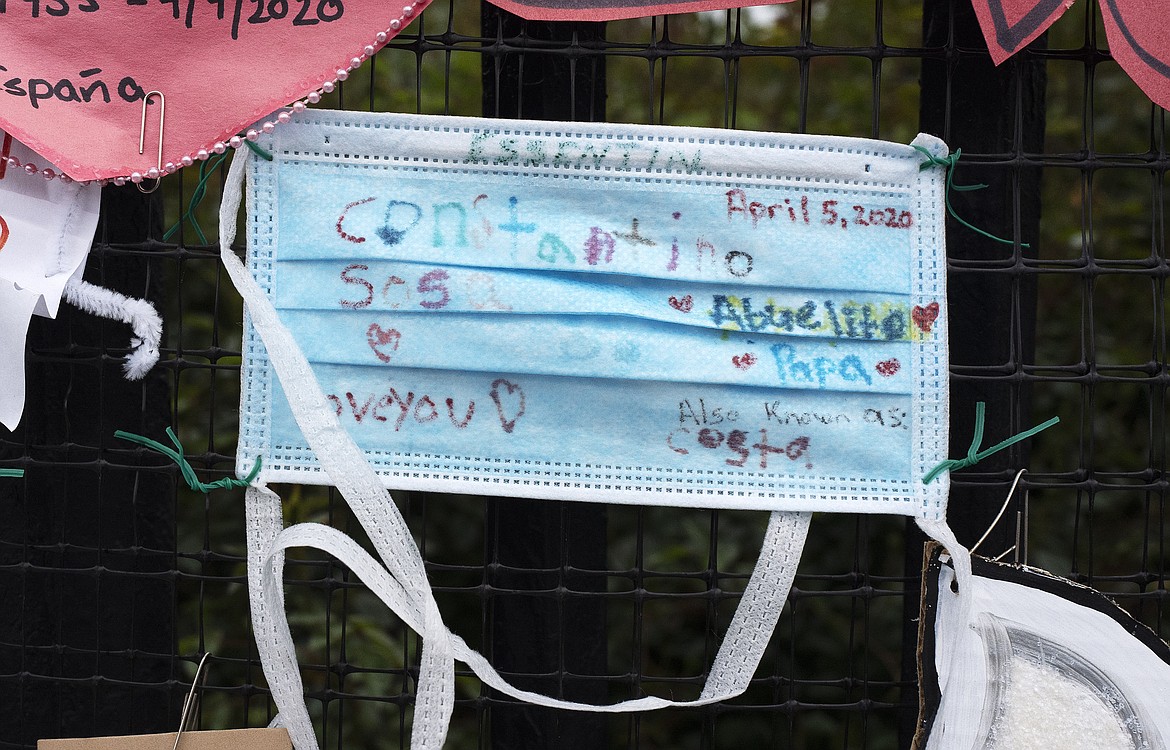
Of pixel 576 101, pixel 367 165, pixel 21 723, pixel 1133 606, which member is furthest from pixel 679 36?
pixel 21 723

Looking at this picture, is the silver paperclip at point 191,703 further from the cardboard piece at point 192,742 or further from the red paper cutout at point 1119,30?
the red paper cutout at point 1119,30

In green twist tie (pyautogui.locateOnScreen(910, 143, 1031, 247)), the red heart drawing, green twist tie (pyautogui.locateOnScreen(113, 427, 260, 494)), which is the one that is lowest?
green twist tie (pyautogui.locateOnScreen(113, 427, 260, 494))

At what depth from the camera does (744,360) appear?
2.54 ft

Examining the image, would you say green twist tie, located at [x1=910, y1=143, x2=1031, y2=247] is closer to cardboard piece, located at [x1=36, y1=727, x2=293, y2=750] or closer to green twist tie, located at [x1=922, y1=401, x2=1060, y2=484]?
green twist tie, located at [x1=922, y1=401, x2=1060, y2=484]

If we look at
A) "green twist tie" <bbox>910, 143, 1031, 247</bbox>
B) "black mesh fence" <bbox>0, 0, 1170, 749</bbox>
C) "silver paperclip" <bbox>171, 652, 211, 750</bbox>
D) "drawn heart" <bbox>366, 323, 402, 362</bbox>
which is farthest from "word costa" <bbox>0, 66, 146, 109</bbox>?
"green twist tie" <bbox>910, 143, 1031, 247</bbox>

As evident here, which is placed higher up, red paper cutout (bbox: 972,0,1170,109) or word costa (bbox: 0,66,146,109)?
red paper cutout (bbox: 972,0,1170,109)

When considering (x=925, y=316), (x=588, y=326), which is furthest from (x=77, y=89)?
(x=925, y=316)

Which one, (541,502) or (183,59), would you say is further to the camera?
(541,502)

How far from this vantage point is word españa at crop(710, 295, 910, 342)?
0.77 metres

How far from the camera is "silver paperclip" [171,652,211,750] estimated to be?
75cm

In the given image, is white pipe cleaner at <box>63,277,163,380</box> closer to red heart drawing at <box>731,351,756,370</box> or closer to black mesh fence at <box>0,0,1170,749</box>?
black mesh fence at <box>0,0,1170,749</box>

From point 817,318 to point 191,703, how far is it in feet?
2.04

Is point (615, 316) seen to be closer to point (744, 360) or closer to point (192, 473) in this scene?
point (744, 360)

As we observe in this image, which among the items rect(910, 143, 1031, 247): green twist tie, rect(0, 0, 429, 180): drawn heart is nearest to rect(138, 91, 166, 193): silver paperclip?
rect(0, 0, 429, 180): drawn heart
